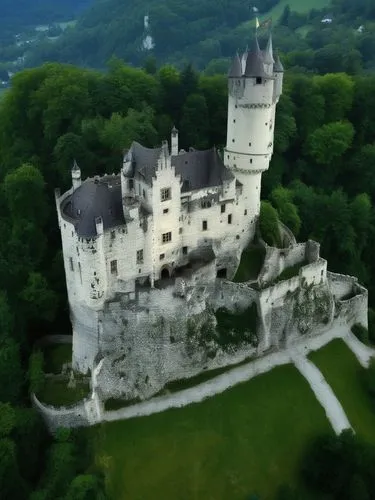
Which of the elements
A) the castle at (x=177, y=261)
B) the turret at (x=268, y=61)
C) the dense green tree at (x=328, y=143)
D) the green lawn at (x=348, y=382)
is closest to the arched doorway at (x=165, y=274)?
the castle at (x=177, y=261)

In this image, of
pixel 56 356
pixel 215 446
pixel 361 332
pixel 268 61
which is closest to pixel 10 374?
pixel 56 356

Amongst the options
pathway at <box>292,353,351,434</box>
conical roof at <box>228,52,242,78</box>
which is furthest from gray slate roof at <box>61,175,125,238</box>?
pathway at <box>292,353,351,434</box>

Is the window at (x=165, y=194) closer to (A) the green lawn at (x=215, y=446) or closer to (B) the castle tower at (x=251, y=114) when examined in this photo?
(B) the castle tower at (x=251, y=114)

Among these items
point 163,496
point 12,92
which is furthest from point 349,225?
point 12,92

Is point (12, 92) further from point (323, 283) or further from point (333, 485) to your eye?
point (333, 485)

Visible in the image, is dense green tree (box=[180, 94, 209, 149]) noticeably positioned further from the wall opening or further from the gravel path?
the gravel path

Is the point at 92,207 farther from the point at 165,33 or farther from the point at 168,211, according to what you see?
the point at 165,33
